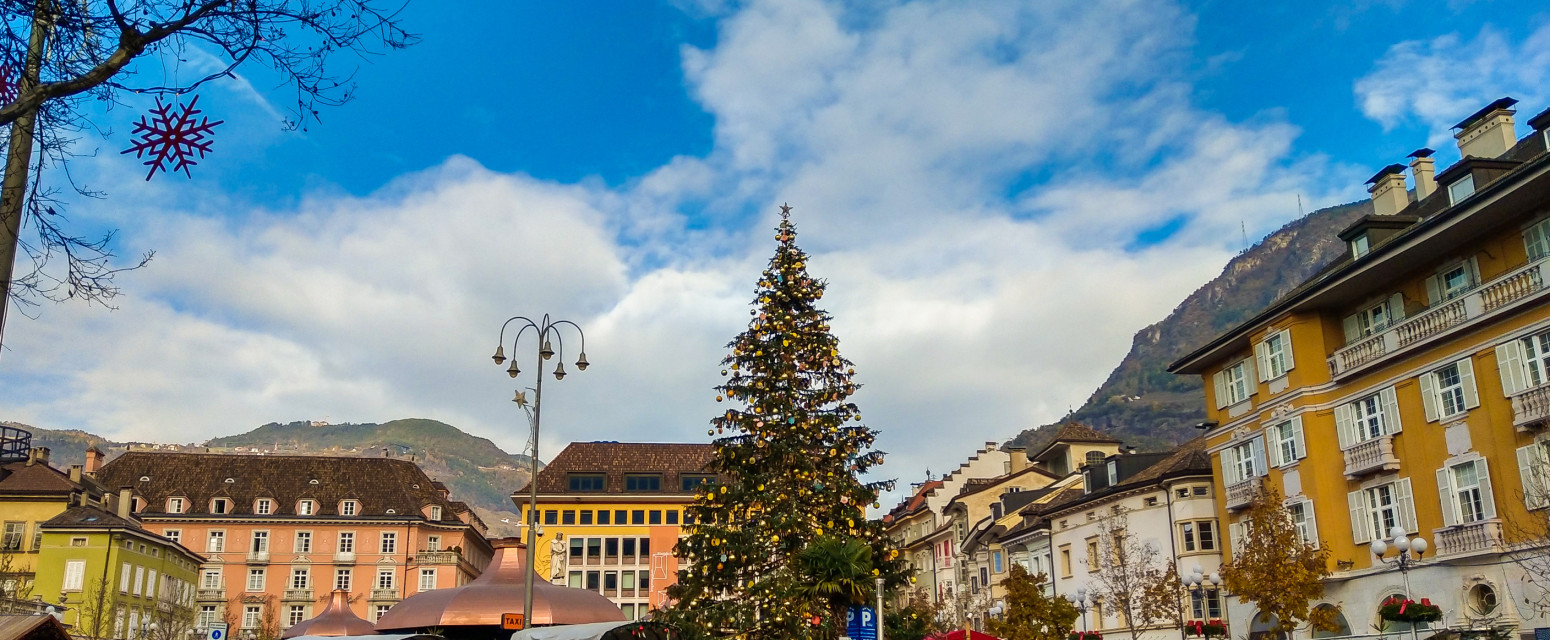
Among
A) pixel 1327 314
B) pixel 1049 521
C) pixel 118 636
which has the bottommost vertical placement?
pixel 118 636

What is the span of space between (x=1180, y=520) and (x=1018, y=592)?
842cm

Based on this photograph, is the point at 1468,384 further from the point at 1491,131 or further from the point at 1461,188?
the point at 1491,131

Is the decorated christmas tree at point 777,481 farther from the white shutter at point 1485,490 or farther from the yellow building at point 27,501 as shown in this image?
the yellow building at point 27,501

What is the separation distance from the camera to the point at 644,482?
91.4 m

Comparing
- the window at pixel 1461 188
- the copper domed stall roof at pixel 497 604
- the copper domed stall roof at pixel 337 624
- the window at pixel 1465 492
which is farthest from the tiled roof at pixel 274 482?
the window at pixel 1461 188

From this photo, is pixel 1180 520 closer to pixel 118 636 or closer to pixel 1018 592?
pixel 1018 592

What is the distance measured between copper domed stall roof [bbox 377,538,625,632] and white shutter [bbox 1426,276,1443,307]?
77.3 ft

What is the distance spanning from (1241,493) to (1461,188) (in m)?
13.1

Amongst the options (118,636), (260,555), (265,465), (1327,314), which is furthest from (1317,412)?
(265,465)

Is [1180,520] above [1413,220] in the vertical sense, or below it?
below

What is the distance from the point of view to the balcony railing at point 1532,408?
26.8 m

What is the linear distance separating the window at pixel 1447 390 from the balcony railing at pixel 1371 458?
1795mm

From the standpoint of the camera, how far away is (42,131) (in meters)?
7.21

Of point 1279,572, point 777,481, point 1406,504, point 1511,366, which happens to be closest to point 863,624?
point 777,481
